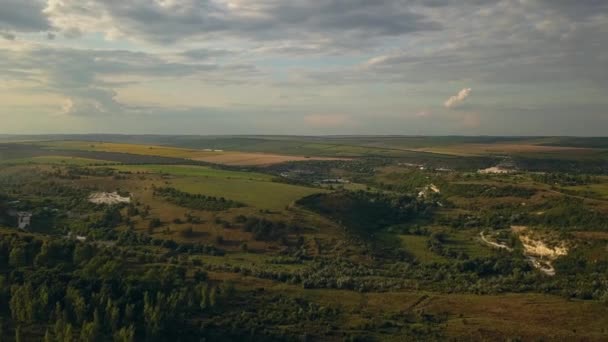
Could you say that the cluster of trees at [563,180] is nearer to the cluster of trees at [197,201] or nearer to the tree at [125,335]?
the cluster of trees at [197,201]

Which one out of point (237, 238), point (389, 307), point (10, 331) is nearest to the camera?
point (10, 331)

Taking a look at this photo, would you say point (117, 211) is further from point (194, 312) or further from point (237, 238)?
point (194, 312)

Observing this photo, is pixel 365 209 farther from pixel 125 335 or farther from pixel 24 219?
pixel 125 335


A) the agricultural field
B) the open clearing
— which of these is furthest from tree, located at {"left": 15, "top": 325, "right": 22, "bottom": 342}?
the open clearing

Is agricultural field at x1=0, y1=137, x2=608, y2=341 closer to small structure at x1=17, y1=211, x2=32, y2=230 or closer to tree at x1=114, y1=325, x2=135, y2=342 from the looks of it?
small structure at x1=17, y1=211, x2=32, y2=230

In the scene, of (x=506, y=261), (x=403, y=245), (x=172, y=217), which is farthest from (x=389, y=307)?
(x=172, y=217)
